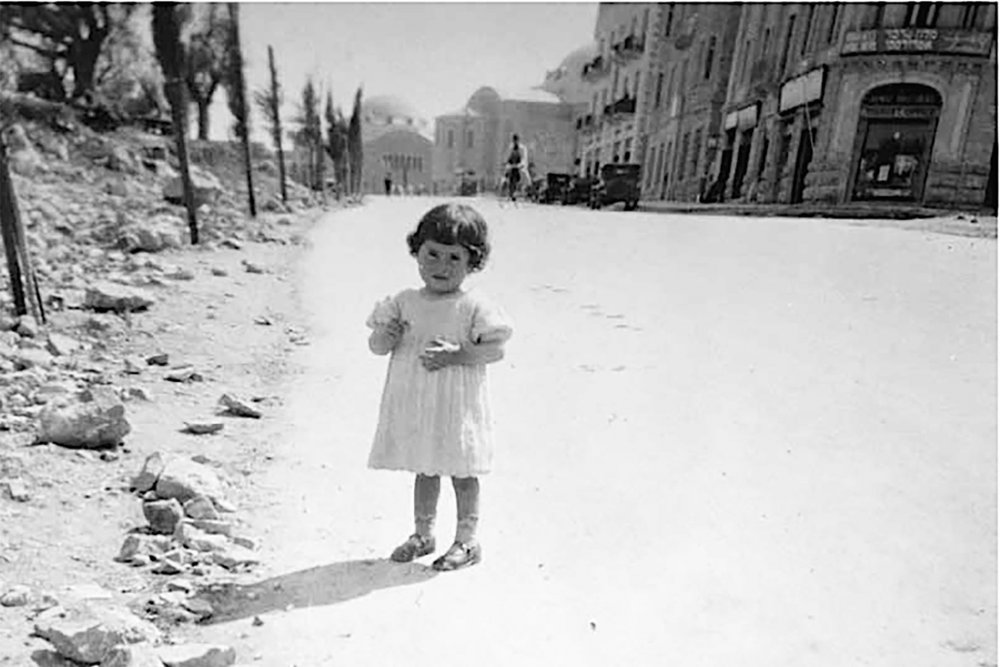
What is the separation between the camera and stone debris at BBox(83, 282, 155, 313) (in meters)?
5.16

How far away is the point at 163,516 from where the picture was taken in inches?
90.9

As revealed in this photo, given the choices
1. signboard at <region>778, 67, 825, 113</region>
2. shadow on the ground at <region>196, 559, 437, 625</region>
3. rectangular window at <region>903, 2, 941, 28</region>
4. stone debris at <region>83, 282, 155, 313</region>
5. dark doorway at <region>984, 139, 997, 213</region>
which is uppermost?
rectangular window at <region>903, 2, 941, 28</region>

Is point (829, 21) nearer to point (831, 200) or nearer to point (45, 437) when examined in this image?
point (831, 200)

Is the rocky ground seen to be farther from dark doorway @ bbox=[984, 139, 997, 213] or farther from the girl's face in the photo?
dark doorway @ bbox=[984, 139, 997, 213]

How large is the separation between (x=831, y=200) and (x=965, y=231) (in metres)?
8.33

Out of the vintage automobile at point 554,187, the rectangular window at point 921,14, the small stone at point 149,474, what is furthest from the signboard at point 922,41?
the small stone at point 149,474

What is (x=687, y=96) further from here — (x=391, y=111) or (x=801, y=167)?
(x=391, y=111)

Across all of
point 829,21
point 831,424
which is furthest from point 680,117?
point 831,424

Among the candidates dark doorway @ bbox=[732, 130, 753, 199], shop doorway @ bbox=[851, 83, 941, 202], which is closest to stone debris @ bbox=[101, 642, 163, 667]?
shop doorway @ bbox=[851, 83, 941, 202]

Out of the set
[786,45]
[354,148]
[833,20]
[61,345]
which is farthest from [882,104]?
[61,345]

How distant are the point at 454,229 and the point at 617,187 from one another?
633 inches

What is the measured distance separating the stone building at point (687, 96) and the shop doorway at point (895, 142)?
6.62 metres

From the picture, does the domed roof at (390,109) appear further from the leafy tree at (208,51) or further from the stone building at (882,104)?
the stone building at (882,104)

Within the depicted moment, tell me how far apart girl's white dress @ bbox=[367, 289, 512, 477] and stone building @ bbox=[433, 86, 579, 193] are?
6.56m
